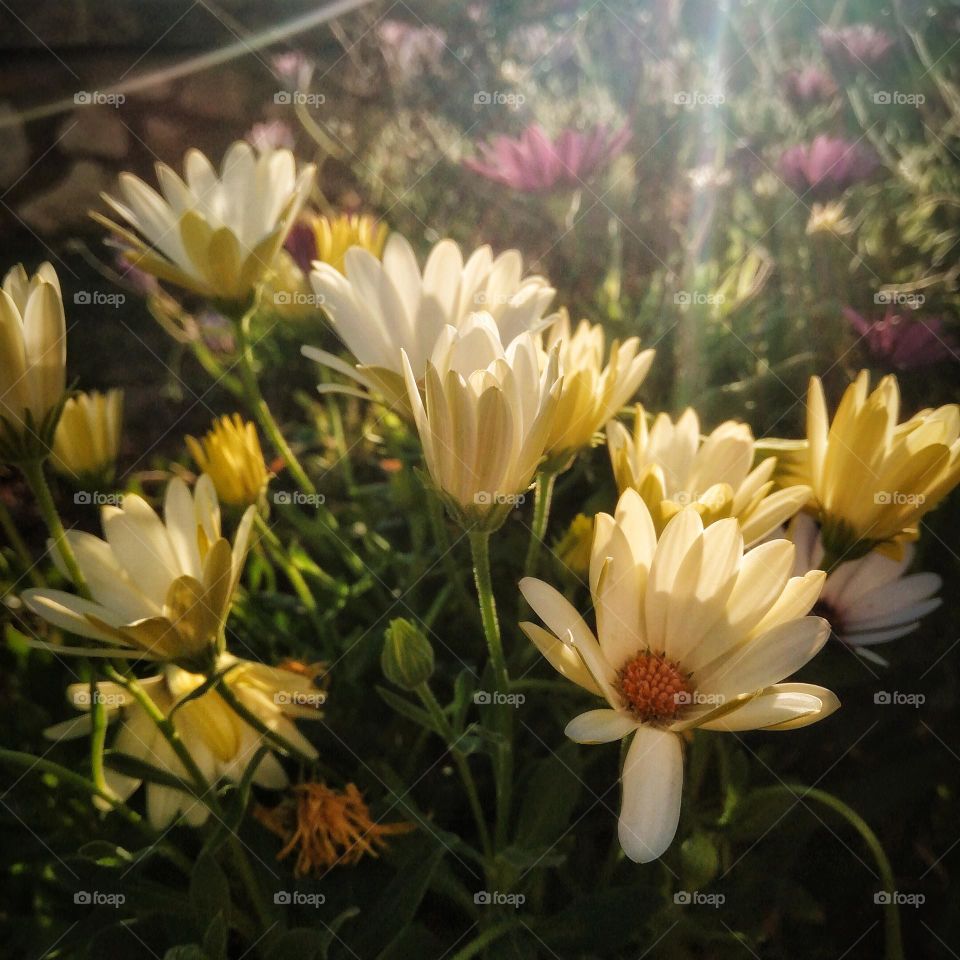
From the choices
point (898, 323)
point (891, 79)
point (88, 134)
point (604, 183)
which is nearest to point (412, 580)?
point (898, 323)

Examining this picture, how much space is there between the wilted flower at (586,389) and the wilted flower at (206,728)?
0.31m

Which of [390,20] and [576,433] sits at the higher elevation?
[390,20]

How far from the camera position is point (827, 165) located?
4.34ft

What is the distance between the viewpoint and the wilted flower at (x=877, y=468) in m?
0.69

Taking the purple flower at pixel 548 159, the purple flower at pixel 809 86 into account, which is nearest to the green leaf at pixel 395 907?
the purple flower at pixel 548 159

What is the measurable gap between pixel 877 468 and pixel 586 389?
0.23m

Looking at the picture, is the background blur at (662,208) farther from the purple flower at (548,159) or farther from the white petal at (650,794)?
the white petal at (650,794)

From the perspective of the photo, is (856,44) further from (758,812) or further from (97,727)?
(97,727)

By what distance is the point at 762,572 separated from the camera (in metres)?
0.59

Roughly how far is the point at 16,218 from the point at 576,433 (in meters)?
1.67

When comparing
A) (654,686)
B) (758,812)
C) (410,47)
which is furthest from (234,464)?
(410,47)

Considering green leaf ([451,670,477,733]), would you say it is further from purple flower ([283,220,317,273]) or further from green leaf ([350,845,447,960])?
purple flower ([283,220,317,273])

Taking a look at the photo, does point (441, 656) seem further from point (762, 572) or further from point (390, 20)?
point (390, 20)

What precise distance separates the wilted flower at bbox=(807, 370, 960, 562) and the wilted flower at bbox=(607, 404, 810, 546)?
46 mm
